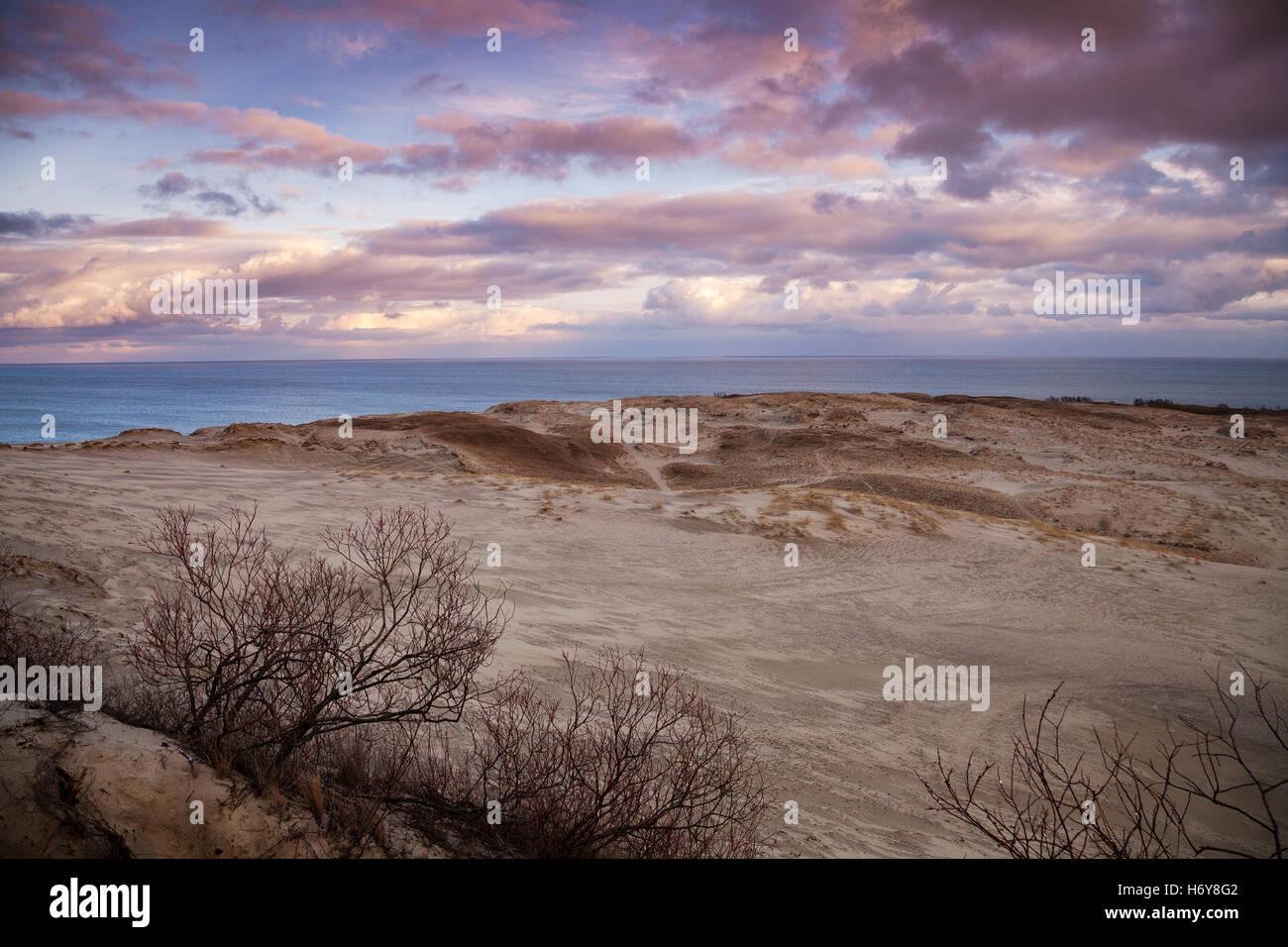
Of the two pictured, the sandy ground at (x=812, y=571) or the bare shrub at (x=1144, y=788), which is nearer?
the bare shrub at (x=1144, y=788)

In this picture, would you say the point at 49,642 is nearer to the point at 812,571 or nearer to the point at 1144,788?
the point at 1144,788

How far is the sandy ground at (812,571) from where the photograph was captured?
7305 millimetres

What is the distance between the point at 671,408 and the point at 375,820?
123 feet

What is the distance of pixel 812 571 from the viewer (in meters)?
14.0

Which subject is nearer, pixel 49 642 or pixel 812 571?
pixel 49 642

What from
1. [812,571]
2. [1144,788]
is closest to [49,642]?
[1144,788]

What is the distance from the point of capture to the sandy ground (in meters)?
7.30

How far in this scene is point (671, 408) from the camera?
4072cm

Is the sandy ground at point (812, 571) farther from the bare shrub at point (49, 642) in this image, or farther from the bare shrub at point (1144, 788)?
the bare shrub at point (49, 642)

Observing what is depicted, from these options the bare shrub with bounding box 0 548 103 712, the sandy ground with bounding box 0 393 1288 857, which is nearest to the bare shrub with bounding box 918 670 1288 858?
the sandy ground with bounding box 0 393 1288 857

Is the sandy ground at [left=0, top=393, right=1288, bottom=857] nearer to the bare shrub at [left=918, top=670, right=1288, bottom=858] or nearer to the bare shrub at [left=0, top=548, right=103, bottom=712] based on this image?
the bare shrub at [left=918, top=670, right=1288, bottom=858]

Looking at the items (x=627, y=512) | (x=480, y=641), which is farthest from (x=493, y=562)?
(x=480, y=641)

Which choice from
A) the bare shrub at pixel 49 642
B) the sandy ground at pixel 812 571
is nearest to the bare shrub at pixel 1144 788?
the sandy ground at pixel 812 571

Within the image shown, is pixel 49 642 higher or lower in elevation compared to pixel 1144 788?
higher
